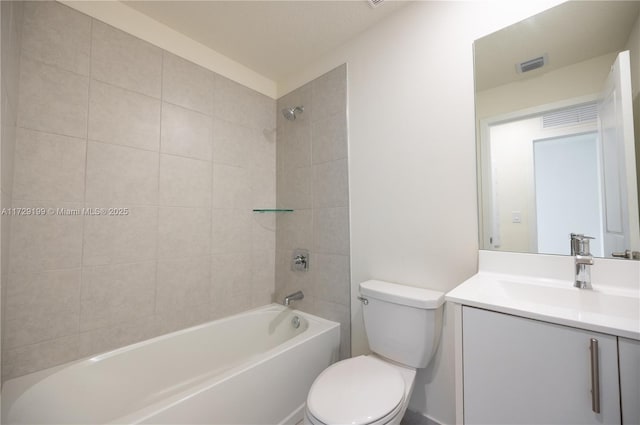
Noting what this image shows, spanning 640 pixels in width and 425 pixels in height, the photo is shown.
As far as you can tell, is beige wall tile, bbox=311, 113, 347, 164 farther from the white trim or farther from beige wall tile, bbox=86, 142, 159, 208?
beige wall tile, bbox=86, 142, 159, 208

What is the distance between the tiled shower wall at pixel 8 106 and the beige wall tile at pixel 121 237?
10.7 inches

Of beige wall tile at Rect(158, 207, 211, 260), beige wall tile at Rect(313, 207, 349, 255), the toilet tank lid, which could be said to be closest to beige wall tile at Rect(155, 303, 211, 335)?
beige wall tile at Rect(158, 207, 211, 260)

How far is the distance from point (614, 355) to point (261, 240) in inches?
73.9

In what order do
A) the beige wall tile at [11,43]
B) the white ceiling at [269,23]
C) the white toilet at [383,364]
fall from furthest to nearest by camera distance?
the white ceiling at [269,23], the white toilet at [383,364], the beige wall tile at [11,43]

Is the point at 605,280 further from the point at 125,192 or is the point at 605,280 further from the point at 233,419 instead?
the point at 125,192

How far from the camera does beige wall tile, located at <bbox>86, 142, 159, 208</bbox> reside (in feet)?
4.32

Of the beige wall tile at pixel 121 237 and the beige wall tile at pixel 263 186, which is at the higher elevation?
the beige wall tile at pixel 263 186

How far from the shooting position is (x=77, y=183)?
4.17 ft

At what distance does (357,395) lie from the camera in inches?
39.8

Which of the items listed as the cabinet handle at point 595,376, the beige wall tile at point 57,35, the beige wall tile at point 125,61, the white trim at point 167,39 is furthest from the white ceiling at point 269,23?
the cabinet handle at point 595,376

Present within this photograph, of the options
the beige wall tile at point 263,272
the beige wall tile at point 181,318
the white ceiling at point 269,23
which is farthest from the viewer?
the beige wall tile at point 263,272

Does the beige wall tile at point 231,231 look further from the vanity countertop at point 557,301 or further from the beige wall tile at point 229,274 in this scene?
the vanity countertop at point 557,301

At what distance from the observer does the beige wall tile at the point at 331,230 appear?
167cm

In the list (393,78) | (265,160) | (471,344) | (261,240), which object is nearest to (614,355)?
(471,344)
